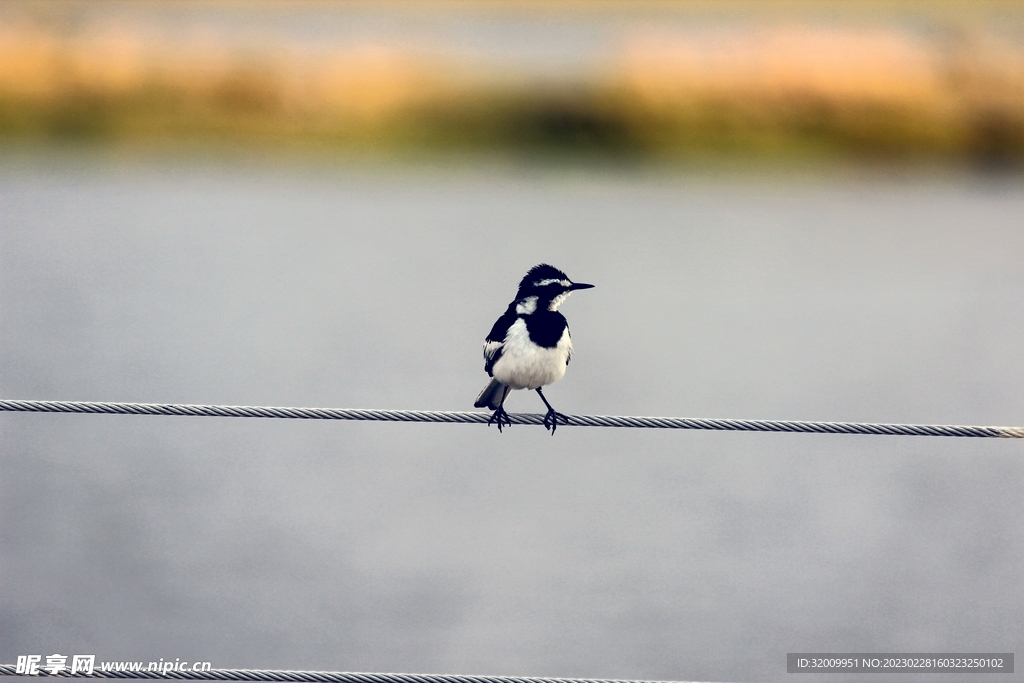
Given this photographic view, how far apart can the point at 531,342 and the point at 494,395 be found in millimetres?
264

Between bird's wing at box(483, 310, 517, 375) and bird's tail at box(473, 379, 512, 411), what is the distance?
0.07 m

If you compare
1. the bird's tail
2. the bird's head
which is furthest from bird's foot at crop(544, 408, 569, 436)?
the bird's head

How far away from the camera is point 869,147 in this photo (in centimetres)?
1975

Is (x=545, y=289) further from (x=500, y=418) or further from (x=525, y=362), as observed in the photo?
(x=500, y=418)

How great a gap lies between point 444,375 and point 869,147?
1245 cm

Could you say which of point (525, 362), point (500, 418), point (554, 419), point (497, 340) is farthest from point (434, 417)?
point (497, 340)

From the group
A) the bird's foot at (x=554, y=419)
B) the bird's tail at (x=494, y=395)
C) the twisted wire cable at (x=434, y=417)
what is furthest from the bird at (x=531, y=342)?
the twisted wire cable at (x=434, y=417)

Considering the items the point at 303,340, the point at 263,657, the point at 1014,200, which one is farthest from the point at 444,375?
the point at 1014,200

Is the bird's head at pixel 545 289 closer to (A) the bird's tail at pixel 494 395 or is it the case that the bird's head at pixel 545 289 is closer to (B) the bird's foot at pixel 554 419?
(A) the bird's tail at pixel 494 395

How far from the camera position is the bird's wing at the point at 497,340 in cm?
396

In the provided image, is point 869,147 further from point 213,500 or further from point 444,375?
point 213,500

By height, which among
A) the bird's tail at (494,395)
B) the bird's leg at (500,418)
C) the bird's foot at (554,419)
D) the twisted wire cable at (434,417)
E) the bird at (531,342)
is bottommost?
the twisted wire cable at (434,417)

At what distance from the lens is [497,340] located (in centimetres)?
399

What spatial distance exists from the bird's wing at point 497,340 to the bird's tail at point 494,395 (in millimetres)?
66
